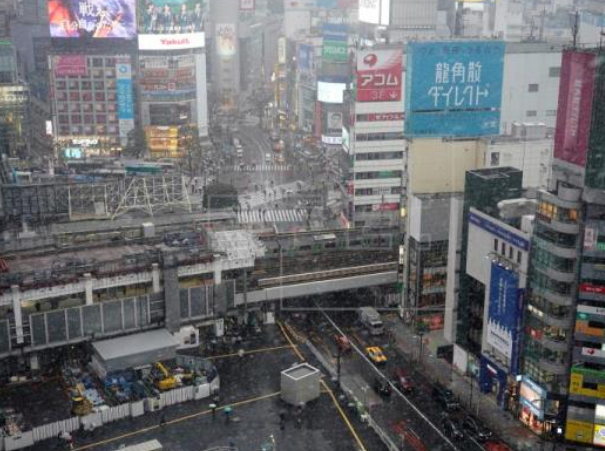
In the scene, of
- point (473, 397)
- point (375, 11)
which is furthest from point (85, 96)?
point (473, 397)

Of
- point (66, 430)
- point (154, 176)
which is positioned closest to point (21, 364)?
point (66, 430)

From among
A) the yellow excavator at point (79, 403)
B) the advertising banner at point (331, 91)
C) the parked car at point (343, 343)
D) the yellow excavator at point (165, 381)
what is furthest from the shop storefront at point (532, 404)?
the advertising banner at point (331, 91)

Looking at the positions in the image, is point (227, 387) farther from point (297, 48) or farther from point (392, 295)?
point (297, 48)

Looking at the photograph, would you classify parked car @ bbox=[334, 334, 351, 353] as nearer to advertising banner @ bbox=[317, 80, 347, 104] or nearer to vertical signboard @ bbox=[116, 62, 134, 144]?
advertising banner @ bbox=[317, 80, 347, 104]

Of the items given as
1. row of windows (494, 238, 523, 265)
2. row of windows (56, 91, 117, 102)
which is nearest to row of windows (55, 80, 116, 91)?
row of windows (56, 91, 117, 102)

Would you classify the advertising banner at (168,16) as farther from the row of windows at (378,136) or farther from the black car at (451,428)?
the black car at (451,428)

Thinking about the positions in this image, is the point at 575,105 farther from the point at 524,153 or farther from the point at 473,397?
the point at 524,153
